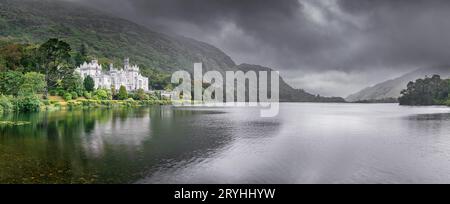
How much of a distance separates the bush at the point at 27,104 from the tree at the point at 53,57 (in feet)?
92.3

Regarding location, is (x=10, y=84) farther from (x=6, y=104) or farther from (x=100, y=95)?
(x=100, y=95)

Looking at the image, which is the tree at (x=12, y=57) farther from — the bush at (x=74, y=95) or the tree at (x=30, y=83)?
the tree at (x=30, y=83)

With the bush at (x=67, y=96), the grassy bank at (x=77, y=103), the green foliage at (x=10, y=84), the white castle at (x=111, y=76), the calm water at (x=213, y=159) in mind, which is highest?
the white castle at (x=111, y=76)

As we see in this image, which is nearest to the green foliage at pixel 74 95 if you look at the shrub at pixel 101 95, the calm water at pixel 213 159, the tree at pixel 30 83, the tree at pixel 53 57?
the tree at pixel 53 57

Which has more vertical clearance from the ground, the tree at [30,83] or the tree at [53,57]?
the tree at [53,57]

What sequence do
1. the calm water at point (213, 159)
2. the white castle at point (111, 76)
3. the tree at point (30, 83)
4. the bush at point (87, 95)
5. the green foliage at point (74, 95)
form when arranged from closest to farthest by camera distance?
the calm water at point (213, 159) < the tree at point (30, 83) < the green foliage at point (74, 95) < the bush at point (87, 95) < the white castle at point (111, 76)

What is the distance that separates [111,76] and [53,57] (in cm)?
4257

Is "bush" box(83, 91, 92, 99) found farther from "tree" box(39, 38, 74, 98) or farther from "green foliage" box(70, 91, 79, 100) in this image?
"tree" box(39, 38, 74, 98)

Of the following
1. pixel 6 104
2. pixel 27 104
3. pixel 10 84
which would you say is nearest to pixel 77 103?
pixel 10 84

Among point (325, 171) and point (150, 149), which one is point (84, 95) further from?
point (325, 171)

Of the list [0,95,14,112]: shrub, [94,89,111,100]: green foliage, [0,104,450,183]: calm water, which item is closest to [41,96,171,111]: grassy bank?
[94,89,111,100]: green foliage

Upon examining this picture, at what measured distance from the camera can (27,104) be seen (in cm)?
6062

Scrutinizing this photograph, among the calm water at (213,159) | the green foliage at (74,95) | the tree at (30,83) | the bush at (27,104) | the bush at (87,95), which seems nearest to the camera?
the calm water at (213,159)

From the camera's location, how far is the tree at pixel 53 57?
8912 centimetres
